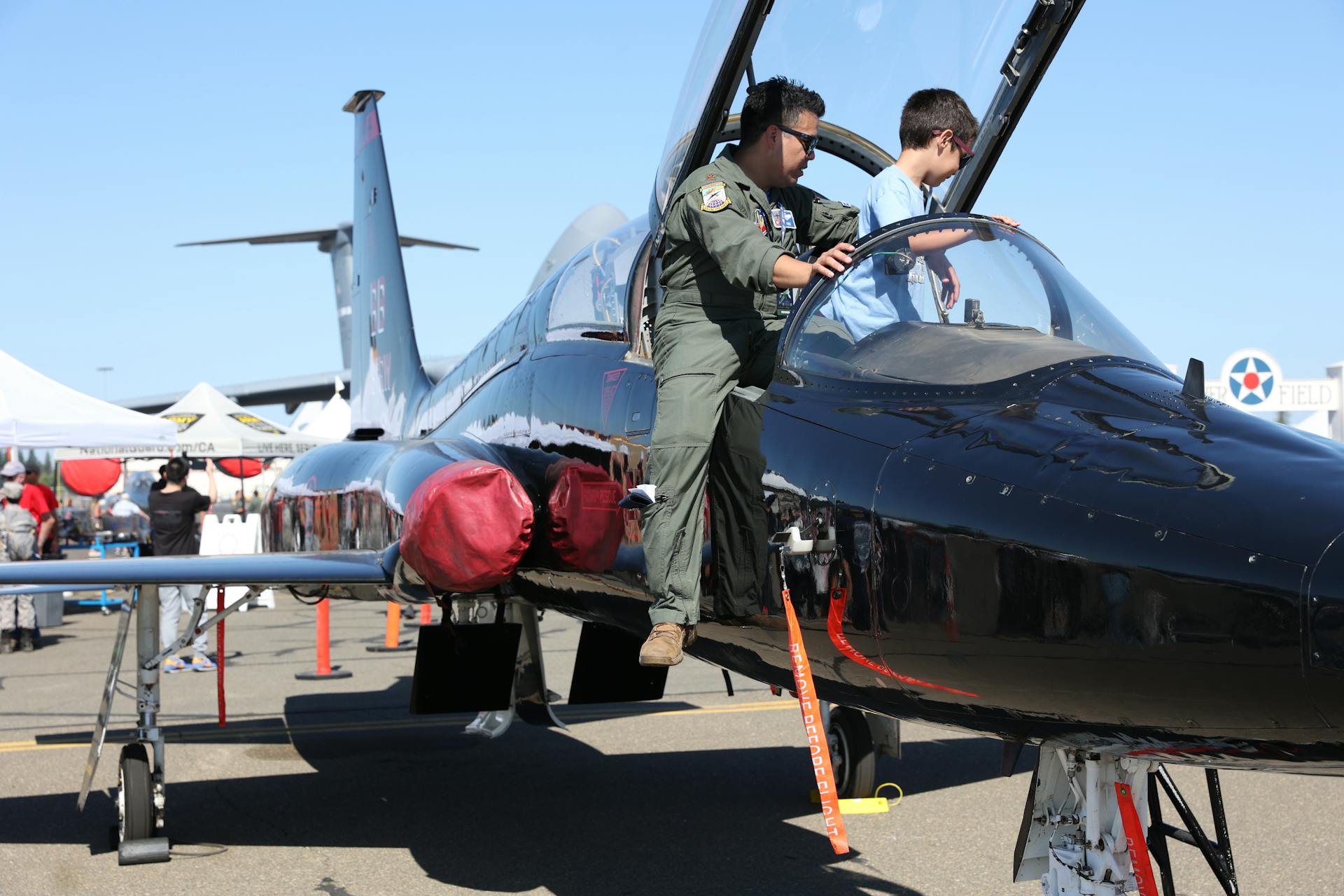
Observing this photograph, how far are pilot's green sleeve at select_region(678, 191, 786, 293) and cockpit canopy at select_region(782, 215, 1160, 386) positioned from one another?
0.16m

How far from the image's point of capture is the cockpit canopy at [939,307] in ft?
11.5

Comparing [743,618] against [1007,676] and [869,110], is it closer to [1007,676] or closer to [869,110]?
[1007,676]

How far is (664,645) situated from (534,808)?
395 centimetres

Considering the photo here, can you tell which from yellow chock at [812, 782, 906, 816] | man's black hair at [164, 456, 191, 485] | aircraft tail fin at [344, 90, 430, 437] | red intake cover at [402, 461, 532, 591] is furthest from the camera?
man's black hair at [164, 456, 191, 485]

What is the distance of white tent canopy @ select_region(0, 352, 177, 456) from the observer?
1753 cm

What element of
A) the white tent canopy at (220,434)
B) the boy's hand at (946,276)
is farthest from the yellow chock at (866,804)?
the white tent canopy at (220,434)

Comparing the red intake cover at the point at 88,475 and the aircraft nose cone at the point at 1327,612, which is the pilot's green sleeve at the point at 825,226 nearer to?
the aircraft nose cone at the point at 1327,612

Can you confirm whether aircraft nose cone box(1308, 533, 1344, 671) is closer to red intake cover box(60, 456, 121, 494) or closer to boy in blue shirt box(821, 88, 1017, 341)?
boy in blue shirt box(821, 88, 1017, 341)

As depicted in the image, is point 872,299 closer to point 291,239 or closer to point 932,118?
point 932,118

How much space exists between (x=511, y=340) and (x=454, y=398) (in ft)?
4.85

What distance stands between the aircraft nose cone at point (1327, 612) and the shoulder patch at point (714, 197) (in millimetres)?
2072

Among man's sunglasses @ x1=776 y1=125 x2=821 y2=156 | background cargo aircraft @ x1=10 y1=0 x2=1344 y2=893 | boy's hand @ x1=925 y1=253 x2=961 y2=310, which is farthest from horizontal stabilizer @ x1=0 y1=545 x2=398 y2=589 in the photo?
boy's hand @ x1=925 y1=253 x2=961 y2=310

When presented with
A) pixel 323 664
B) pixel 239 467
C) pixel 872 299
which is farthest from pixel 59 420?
pixel 239 467

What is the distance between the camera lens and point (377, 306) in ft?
36.6
